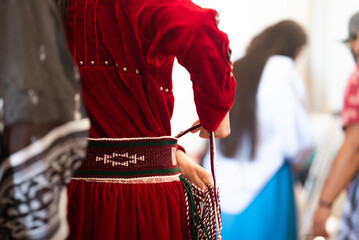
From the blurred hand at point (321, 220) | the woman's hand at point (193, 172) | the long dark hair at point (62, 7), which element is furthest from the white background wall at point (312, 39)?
the long dark hair at point (62, 7)

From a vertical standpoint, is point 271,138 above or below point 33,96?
below

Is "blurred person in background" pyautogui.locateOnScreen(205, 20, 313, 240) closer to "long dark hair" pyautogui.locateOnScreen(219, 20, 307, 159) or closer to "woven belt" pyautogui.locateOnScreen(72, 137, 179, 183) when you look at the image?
"long dark hair" pyautogui.locateOnScreen(219, 20, 307, 159)

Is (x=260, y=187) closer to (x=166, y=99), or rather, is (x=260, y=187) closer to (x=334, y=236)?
(x=334, y=236)

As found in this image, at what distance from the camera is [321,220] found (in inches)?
47.7

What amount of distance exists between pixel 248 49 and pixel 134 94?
2.83 ft

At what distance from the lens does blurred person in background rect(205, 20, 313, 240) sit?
141cm

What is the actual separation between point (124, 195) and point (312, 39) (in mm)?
849

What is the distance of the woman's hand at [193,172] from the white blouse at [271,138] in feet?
1.97

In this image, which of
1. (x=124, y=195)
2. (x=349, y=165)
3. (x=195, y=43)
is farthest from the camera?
(x=349, y=165)

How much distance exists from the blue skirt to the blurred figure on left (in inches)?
44.6

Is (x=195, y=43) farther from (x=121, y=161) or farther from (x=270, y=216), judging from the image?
(x=270, y=216)

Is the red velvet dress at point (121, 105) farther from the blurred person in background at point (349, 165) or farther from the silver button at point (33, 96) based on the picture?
the blurred person in background at point (349, 165)

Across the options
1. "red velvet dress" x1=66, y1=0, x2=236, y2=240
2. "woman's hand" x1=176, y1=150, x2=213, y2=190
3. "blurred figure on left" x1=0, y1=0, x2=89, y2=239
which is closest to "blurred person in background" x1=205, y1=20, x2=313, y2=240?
"woman's hand" x1=176, y1=150, x2=213, y2=190

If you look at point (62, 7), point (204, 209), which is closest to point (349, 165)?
point (204, 209)
